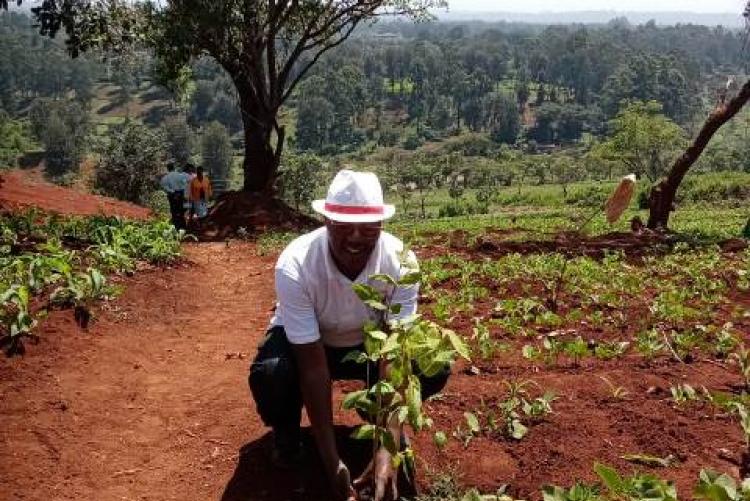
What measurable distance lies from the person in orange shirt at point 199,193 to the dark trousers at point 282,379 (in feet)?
36.0

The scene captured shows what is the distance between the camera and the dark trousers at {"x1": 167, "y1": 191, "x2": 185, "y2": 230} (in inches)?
547

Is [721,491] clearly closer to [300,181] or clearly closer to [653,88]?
[300,181]

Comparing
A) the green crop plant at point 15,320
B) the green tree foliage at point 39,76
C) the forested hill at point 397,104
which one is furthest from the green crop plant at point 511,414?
the green tree foliage at point 39,76

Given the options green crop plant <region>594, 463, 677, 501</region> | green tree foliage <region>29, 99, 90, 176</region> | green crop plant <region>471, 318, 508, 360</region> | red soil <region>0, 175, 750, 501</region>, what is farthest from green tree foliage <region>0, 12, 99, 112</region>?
green crop plant <region>594, 463, 677, 501</region>

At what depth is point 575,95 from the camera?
144500 mm

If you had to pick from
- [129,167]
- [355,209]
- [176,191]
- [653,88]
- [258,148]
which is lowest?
[129,167]

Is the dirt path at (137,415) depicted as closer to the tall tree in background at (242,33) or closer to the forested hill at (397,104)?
the tall tree in background at (242,33)

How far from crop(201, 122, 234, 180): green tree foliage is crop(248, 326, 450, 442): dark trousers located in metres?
87.9

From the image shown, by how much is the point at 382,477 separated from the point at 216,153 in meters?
89.6

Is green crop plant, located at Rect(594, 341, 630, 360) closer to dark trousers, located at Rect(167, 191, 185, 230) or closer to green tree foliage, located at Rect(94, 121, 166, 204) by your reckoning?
dark trousers, located at Rect(167, 191, 185, 230)

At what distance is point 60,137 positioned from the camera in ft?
286

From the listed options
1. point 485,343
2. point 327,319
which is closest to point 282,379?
point 327,319

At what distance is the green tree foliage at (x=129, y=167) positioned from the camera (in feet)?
111

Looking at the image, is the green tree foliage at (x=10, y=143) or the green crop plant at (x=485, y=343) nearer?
the green crop plant at (x=485, y=343)
